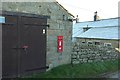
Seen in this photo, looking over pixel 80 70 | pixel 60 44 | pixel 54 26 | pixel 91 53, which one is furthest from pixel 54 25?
pixel 91 53

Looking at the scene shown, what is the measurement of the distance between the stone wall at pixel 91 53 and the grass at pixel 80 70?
412mm

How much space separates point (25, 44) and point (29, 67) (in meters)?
1.06

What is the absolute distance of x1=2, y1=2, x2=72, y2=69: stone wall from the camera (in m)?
9.50

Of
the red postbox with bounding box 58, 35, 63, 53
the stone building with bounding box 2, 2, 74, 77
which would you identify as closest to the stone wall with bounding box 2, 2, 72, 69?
the stone building with bounding box 2, 2, 74, 77

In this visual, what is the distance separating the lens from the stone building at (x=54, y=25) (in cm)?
941

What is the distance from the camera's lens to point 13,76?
895 cm

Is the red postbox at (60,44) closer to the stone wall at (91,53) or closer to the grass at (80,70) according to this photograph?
the grass at (80,70)

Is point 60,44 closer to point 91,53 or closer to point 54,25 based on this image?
point 54,25

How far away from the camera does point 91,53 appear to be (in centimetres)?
1241

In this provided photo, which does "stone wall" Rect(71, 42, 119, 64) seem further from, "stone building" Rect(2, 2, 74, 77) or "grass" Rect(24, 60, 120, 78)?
"stone building" Rect(2, 2, 74, 77)

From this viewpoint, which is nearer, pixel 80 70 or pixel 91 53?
pixel 80 70

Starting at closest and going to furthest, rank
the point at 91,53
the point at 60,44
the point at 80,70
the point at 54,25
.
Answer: the point at 54,25 < the point at 80,70 < the point at 60,44 < the point at 91,53

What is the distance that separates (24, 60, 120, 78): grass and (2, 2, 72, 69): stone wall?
18.9 inches

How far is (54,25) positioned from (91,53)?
3241 millimetres
